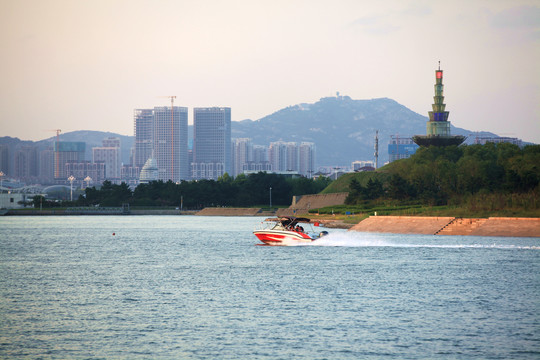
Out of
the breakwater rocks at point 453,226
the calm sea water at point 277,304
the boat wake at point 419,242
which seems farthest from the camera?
the breakwater rocks at point 453,226

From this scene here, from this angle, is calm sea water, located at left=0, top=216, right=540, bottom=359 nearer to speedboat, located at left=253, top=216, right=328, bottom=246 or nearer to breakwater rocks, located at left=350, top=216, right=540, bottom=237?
speedboat, located at left=253, top=216, right=328, bottom=246

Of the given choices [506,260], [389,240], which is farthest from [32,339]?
[389,240]

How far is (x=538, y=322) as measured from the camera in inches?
1726

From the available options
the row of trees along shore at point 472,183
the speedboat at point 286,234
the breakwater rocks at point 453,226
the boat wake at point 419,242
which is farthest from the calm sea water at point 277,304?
the row of trees along shore at point 472,183

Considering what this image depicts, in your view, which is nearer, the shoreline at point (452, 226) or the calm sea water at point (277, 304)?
the calm sea water at point (277, 304)

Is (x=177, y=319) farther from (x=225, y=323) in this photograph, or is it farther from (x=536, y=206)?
(x=536, y=206)

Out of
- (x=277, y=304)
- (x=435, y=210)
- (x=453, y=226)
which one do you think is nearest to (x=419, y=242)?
(x=453, y=226)

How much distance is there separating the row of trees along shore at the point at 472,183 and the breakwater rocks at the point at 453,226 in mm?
12165

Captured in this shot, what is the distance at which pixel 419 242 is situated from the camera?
340 ft

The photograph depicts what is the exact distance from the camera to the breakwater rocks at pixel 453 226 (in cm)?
10788

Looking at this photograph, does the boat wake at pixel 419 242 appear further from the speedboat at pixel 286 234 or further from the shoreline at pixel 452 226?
the speedboat at pixel 286 234

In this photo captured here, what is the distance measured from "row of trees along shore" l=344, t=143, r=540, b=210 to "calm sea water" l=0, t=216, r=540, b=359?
164 ft

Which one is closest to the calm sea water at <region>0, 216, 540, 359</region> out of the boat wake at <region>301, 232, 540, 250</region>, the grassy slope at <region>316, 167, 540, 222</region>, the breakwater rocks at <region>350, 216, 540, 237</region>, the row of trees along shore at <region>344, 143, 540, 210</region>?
the boat wake at <region>301, 232, 540, 250</region>

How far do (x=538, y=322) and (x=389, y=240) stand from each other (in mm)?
64614
